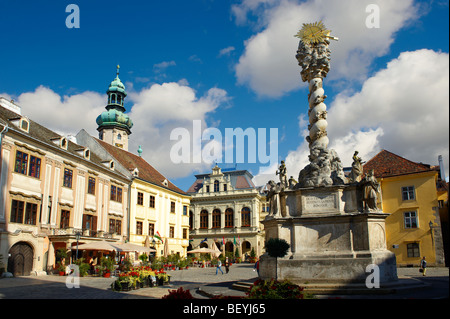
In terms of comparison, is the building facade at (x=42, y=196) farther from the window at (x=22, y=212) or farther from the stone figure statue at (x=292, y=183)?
the stone figure statue at (x=292, y=183)

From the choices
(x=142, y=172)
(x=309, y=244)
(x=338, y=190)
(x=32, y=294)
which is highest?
(x=142, y=172)

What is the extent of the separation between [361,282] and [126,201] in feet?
105

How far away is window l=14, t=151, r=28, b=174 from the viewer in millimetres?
26719

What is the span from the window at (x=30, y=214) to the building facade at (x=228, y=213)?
→ 36262 mm

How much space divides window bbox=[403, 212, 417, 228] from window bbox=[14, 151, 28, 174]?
31.5 metres

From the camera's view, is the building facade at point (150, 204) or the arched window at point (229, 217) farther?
the arched window at point (229, 217)

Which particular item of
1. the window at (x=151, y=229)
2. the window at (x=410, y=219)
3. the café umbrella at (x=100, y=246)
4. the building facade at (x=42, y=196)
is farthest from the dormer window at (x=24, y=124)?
the window at (x=410, y=219)

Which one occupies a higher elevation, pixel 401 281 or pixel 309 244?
pixel 309 244

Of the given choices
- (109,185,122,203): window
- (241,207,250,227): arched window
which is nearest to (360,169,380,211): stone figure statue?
(109,185,122,203): window

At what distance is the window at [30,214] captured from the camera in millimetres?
27302

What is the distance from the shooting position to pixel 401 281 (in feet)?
42.5

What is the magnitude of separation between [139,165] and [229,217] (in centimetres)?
2066
